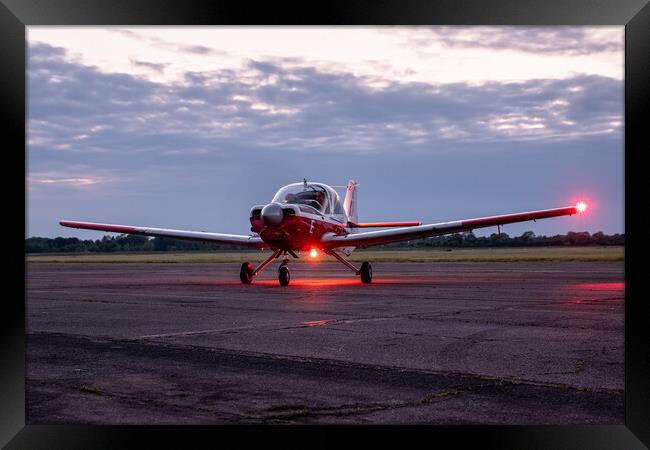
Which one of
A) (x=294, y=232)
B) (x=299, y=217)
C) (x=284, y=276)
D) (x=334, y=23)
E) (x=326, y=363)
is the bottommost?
(x=326, y=363)

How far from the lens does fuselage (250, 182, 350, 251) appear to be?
741 inches

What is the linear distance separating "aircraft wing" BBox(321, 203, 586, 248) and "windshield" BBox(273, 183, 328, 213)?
0.95 metres

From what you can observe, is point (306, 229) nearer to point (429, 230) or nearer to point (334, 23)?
point (429, 230)

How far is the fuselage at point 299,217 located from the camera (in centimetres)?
1883

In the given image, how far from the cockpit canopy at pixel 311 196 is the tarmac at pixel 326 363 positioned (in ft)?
24.5

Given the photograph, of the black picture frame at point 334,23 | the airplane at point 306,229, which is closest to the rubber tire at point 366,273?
the airplane at point 306,229

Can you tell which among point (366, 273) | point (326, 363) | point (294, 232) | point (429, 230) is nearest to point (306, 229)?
point (294, 232)

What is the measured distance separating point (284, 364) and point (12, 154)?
313 cm

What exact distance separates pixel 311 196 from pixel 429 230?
3500 millimetres

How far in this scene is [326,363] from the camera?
668cm

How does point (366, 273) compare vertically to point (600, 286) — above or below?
above

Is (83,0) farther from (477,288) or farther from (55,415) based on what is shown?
(477,288)

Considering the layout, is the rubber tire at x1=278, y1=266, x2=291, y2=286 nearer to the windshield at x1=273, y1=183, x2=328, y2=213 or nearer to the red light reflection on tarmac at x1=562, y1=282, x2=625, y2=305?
the windshield at x1=273, y1=183, x2=328, y2=213

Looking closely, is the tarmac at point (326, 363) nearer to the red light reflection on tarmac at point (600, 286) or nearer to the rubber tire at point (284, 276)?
the red light reflection on tarmac at point (600, 286)
